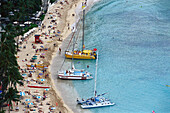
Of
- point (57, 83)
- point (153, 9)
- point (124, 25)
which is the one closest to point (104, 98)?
point (57, 83)

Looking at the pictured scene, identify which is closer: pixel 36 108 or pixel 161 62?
pixel 36 108

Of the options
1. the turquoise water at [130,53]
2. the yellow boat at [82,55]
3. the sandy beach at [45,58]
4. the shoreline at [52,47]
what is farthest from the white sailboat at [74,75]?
the yellow boat at [82,55]

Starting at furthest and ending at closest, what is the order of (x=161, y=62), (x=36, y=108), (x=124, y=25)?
1. (x=124, y=25)
2. (x=161, y=62)
3. (x=36, y=108)

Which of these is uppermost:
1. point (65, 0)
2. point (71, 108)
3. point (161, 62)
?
point (65, 0)

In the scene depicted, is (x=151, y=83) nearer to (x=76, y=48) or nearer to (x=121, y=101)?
(x=121, y=101)

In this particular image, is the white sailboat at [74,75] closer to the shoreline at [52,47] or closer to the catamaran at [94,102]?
the shoreline at [52,47]

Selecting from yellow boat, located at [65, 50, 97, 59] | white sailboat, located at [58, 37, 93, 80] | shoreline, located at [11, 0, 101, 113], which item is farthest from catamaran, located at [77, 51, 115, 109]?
yellow boat, located at [65, 50, 97, 59]

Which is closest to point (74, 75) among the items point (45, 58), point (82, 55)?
point (45, 58)

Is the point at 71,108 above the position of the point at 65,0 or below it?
below
